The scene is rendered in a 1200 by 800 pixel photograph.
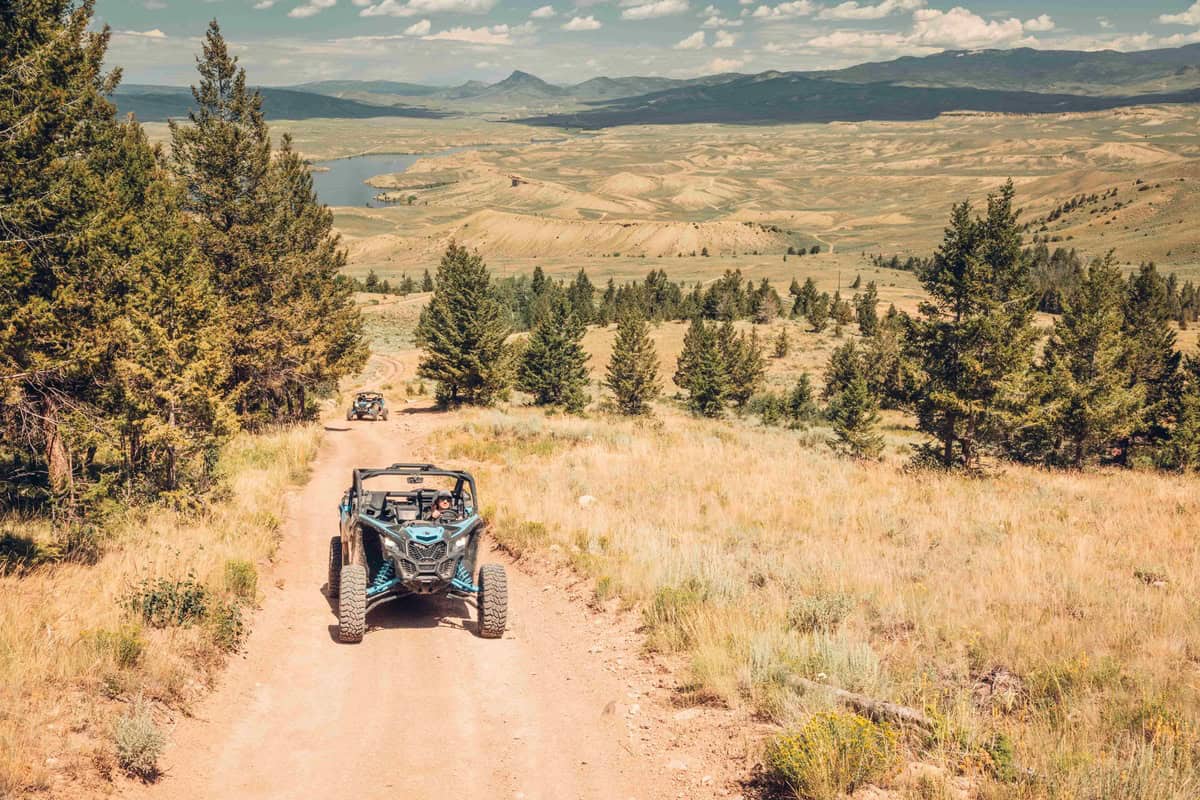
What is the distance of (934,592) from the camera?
34.0ft

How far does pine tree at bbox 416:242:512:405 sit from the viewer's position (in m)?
42.3

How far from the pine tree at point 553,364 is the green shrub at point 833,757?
45421 mm

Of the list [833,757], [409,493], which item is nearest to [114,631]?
[409,493]

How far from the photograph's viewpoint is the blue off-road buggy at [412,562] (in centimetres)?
1030

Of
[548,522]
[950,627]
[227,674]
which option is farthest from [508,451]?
[950,627]

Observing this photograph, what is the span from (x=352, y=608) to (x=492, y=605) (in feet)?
6.13

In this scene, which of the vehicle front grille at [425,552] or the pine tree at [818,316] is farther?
the pine tree at [818,316]

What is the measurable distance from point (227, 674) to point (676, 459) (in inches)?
579

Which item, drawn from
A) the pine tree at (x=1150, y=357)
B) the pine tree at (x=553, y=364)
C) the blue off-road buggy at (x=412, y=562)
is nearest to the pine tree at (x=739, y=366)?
the pine tree at (x=553, y=364)

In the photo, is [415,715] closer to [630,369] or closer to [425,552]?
[425,552]

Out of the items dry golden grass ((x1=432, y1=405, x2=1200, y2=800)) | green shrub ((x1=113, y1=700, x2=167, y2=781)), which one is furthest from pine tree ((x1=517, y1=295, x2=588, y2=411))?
green shrub ((x1=113, y1=700, x2=167, y2=781))

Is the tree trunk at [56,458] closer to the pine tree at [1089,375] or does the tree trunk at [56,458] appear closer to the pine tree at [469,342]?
the pine tree at [469,342]

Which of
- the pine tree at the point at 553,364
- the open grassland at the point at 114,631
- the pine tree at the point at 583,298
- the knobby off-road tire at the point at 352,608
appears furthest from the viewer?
the pine tree at the point at 583,298

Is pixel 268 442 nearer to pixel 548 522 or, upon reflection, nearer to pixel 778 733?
pixel 548 522
